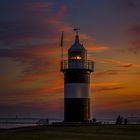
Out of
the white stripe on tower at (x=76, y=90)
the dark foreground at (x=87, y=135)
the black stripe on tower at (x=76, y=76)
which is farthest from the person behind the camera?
the black stripe on tower at (x=76, y=76)

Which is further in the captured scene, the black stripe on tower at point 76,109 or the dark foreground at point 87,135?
the black stripe on tower at point 76,109

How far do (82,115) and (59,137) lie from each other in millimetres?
13967

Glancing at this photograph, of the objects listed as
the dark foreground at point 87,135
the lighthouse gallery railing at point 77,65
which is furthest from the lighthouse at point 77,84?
the dark foreground at point 87,135

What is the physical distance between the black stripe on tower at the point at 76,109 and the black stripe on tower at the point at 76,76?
214 centimetres

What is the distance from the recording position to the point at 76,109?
4797 cm

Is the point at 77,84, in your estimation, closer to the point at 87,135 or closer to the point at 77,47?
the point at 77,47

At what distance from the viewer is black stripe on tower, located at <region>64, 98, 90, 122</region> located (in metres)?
48.0

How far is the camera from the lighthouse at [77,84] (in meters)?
48.0

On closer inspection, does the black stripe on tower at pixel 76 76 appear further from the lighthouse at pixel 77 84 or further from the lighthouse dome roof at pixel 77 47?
the lighthouse dome roof at pixel 77 47

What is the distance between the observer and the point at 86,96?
48219 millimetres

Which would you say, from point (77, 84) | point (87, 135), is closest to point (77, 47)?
point (77, 84)

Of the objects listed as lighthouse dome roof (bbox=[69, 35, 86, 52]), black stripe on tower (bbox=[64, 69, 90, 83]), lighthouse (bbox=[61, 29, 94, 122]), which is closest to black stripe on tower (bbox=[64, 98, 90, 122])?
lighthouse (bbox=[61, 29, 94, 122])

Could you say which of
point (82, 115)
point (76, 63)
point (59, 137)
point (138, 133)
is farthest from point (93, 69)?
point (59, 137)

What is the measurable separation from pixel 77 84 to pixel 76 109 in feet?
9.16
